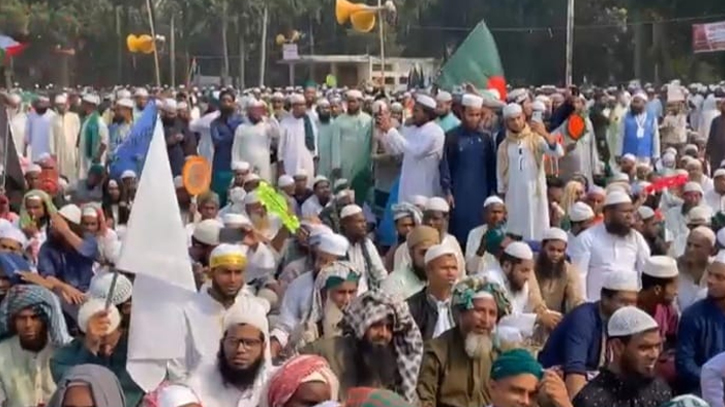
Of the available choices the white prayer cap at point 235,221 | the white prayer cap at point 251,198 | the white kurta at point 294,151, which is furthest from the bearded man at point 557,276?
the white kurta at point 294,151

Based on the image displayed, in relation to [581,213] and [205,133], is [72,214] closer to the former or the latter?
[581,213]

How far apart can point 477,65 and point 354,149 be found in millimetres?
1412

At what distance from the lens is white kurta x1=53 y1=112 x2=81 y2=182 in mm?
17469

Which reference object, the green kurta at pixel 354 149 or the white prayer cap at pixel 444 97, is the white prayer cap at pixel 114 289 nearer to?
the white prayer cap at pixel 444 97

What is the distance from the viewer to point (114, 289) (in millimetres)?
6707

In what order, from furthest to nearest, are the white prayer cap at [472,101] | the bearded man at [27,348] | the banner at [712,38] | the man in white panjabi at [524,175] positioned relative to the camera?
the banner at [712,38]
the man in white panjabi at [524,175]
the white prayer cap at [472,101]
the bearded man at [27,348]

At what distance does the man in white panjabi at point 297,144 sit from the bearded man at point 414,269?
21.9 ft

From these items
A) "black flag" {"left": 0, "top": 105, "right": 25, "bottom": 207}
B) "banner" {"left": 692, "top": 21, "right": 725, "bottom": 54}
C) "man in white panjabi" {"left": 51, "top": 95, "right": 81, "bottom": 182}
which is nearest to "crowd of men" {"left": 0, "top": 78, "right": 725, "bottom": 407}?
"black flag" {"left": 0, "top": 105, "right": 25, "bottom": 207}

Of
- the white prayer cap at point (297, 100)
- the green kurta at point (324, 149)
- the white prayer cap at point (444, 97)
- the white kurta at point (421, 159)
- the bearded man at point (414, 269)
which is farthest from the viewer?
the white prayer cap at point (297, 100)

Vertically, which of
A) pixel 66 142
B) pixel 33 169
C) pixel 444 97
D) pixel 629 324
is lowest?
pixel 66 142

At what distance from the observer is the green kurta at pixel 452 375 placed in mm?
6379

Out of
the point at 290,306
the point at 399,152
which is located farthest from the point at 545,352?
the point at 399,152

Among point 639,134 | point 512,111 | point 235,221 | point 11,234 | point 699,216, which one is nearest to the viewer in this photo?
point 11,234

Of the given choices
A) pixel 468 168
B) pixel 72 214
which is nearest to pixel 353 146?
pixel 468 168
